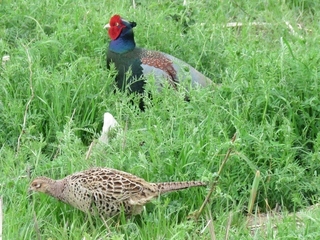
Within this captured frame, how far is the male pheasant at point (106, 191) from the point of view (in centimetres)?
485

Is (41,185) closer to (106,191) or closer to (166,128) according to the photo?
(106,191)

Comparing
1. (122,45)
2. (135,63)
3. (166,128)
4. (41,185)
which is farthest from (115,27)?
(41,185)

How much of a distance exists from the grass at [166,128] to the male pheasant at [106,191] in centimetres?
7

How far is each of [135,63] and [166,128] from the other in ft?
4.43

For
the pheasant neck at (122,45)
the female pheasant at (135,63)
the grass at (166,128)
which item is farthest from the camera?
the pheasant neck at (122,45)

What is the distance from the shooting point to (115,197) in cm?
485

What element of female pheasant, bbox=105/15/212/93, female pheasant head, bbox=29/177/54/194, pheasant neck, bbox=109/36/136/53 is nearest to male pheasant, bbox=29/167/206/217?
female pheasant head, bbox=29/177/54/194

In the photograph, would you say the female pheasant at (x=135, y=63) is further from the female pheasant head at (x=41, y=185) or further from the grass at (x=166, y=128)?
the female pheasant head at (x=41, y=185)

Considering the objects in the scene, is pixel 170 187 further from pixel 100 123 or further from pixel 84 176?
pixel 100 123

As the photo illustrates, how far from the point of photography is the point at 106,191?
191 inches

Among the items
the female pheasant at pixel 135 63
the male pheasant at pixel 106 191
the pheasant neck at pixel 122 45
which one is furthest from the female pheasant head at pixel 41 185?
the pheasant neck at pixel 122 45

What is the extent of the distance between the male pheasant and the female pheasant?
152cm

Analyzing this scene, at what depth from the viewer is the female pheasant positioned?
6.44m

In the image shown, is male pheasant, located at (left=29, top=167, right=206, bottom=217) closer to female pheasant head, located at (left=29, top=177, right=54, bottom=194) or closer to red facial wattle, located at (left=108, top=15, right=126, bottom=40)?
female pheasant head, located at (left=29, top=177, right=54, bottom=194)
